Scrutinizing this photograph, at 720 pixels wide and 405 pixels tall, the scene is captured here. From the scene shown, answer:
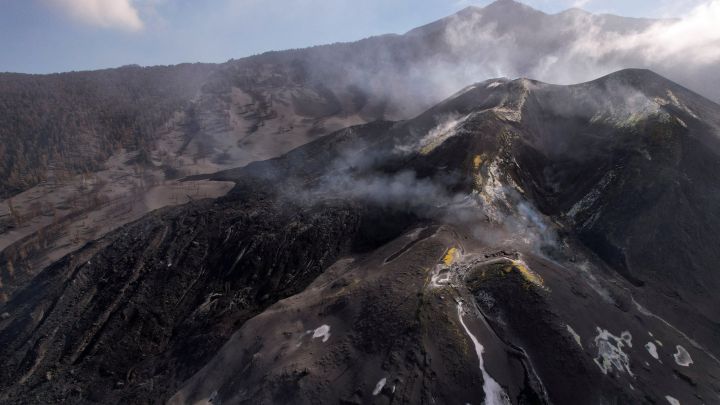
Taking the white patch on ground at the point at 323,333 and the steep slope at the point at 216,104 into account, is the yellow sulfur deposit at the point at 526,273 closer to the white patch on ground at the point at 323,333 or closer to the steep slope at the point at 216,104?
the white patch on ground at the point at 323,333

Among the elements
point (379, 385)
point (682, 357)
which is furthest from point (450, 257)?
point (682, 357)

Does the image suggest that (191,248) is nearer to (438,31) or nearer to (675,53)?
(675,53)

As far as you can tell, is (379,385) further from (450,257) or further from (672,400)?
(672,400)

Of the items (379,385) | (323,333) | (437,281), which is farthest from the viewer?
(437,281)

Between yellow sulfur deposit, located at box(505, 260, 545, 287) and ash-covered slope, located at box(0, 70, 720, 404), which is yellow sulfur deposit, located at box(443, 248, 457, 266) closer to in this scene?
ash-covered slope, located at box(0, 70, 720, 404)

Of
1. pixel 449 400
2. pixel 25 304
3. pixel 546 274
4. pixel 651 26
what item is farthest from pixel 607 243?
pixel 651 26

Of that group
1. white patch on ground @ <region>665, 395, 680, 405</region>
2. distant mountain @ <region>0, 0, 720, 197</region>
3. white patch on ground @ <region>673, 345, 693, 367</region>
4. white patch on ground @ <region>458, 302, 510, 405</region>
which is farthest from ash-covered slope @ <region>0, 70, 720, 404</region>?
distant mountain @ <region>0, 0, 720, 197</region>
